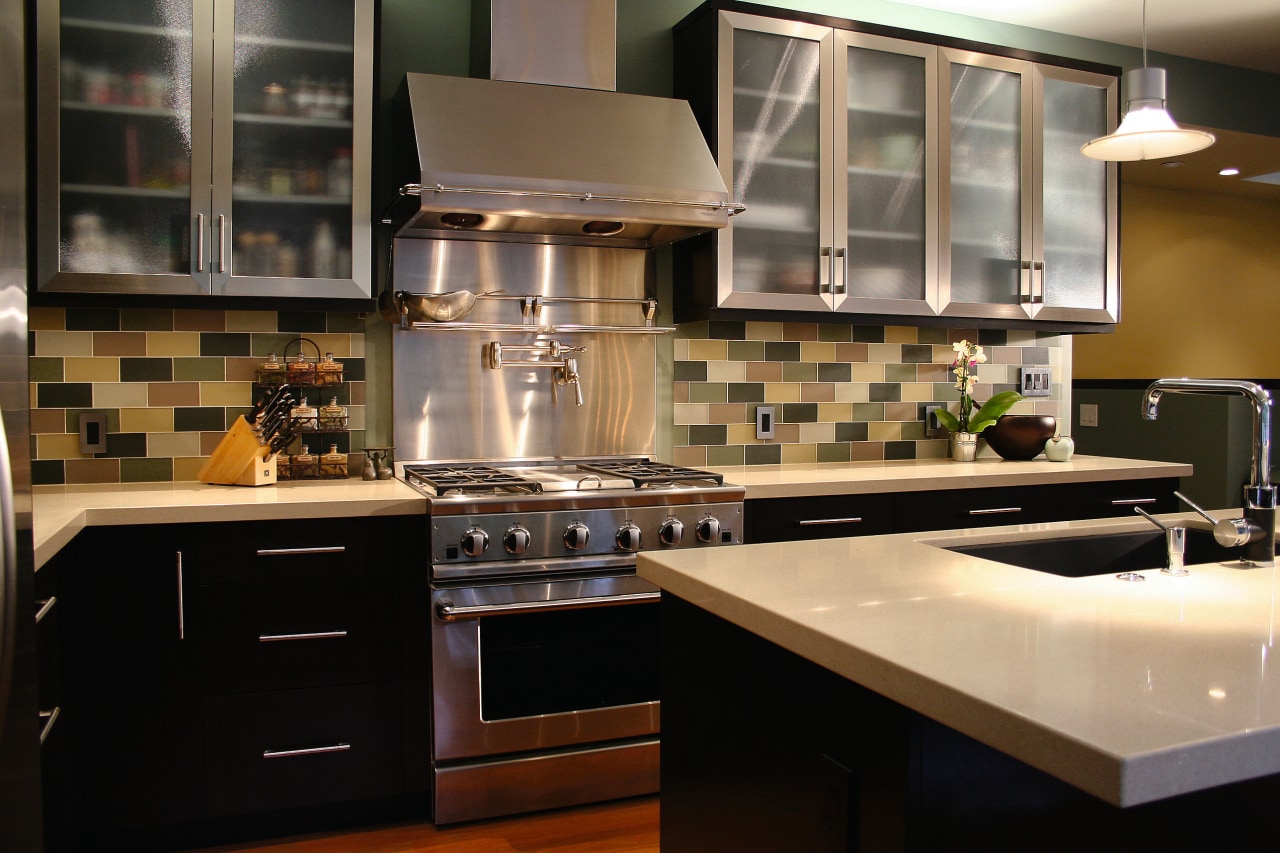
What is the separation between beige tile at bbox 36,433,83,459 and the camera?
2.89 m

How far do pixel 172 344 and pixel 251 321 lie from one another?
0.76 ft

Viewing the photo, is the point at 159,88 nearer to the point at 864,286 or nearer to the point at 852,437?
the point at 864,286

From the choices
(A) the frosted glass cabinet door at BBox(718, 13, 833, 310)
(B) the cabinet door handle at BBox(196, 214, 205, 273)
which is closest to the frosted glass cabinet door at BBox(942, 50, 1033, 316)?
(A) the frosted glass cabinet door at BBox(718, 13, 833, 310)

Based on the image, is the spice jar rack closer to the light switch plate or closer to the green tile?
the green tile

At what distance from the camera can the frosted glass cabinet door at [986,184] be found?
3578mm

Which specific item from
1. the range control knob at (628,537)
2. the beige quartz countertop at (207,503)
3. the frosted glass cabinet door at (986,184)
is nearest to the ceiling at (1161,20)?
the frosted glass cabinet door at (986,184)

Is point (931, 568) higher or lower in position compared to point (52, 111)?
lower

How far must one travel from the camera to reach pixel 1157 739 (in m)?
0.82

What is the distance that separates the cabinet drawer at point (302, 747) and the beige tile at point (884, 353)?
217 centimetres

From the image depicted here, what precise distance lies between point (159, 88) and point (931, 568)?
2334mm

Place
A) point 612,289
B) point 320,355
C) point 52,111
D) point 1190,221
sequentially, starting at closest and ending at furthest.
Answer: point 52,111
point 320,355
point 612,289
point 1190,221

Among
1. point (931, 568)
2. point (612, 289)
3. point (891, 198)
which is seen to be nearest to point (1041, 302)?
point (891, 198)

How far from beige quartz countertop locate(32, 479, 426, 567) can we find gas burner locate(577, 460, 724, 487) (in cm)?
61

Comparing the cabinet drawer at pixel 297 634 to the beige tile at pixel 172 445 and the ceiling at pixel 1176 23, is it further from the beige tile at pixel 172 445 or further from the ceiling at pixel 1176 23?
the ceiling at pixel 1176 23
